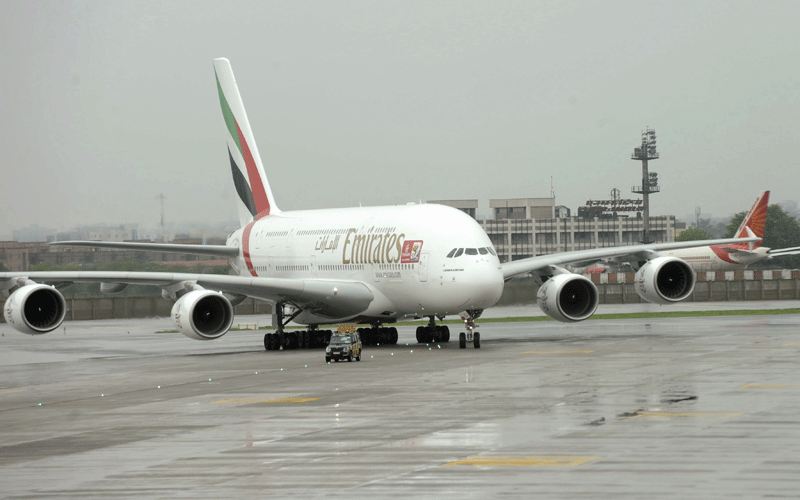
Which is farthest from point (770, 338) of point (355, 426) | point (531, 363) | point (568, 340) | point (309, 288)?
point (355, 426)

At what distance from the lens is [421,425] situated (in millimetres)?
14828

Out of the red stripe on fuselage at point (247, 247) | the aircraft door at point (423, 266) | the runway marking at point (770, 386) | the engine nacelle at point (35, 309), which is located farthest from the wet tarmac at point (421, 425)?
the red stripe on fuselage at point (247, 247)

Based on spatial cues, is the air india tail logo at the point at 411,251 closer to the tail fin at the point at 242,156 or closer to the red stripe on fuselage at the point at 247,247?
the red stripe on fuselage at the point at 247,247

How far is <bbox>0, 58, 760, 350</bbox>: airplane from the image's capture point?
31312mm

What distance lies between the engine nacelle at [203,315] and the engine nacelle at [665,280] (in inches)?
568

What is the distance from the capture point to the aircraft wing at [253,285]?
32.6 metres

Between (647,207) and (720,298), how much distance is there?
65.1 meters

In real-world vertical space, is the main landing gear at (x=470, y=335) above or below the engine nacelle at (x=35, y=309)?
below

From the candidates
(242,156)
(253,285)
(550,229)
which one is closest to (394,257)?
(253,285)

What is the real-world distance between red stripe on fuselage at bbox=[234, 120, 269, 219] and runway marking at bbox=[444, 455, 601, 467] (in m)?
32.5

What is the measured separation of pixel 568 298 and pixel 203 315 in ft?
41.0

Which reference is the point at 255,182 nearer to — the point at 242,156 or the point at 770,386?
the point at 242,156

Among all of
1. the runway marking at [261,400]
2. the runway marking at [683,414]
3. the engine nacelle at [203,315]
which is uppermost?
the engine nacelle at [203,315]

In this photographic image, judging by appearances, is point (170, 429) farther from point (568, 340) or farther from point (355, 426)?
point (568, 340)
